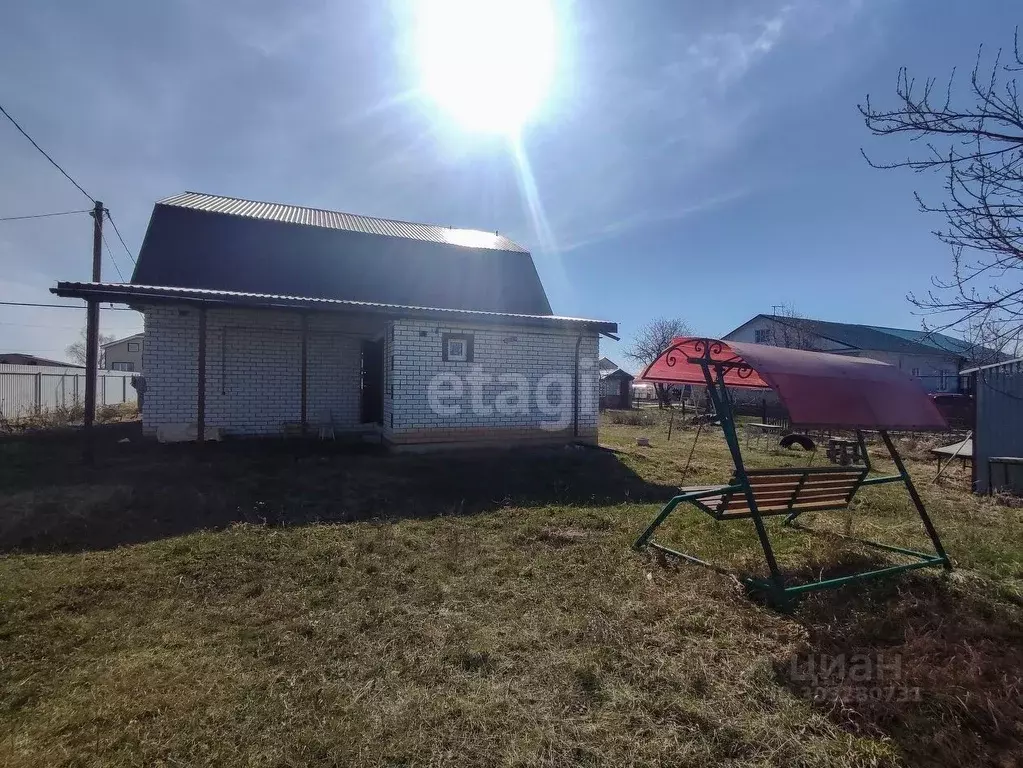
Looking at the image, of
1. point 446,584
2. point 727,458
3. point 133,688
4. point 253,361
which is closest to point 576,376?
point 727,458

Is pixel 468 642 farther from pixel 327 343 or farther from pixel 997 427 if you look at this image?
pixel 997 427

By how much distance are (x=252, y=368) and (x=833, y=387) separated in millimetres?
9633

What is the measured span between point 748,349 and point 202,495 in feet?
19.7

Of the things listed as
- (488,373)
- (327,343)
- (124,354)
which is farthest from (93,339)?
(124,354)

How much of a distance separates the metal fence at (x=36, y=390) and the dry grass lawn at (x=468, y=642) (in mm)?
11535

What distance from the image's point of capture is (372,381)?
1131cm

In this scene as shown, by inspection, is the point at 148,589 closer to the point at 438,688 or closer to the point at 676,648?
the point at 438,688

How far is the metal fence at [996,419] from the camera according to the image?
26.8ft

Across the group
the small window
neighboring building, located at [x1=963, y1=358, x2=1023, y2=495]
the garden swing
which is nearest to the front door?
the small window

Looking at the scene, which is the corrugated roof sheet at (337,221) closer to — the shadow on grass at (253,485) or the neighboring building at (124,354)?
the shadow on grass at (253,485)

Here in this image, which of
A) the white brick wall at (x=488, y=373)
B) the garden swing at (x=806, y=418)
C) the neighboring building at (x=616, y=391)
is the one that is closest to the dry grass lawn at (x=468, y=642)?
the garden swing at (x=806, y=418)

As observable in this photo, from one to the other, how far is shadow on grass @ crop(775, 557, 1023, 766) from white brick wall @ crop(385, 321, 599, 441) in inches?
260

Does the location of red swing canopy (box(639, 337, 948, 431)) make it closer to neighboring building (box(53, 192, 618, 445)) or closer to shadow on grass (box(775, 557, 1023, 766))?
shadow on grass (box(775, 557, 1023, 766))

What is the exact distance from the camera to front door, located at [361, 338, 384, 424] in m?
11.2
